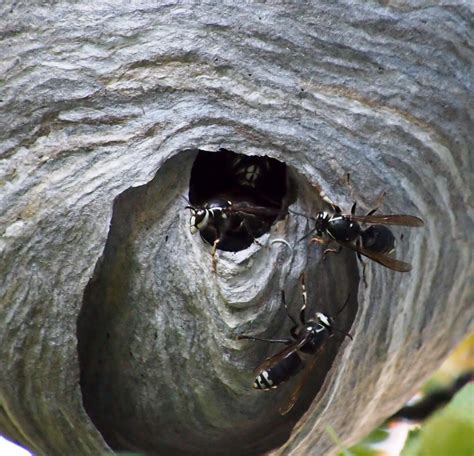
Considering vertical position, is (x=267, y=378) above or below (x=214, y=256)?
below

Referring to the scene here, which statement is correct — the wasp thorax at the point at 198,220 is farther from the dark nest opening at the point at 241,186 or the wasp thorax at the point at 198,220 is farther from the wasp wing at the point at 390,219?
the wasp wing at the point at 390,219

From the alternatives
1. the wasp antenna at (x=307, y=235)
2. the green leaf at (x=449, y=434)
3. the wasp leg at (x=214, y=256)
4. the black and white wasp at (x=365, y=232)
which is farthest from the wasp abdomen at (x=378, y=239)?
the green leaf at (x=449, y=434)

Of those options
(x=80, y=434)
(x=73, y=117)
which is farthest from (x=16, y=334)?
(x=73, y=117)

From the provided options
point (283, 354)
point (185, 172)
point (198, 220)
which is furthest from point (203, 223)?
point (283, 354)

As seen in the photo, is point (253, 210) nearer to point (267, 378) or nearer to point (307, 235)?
point (307, 235)

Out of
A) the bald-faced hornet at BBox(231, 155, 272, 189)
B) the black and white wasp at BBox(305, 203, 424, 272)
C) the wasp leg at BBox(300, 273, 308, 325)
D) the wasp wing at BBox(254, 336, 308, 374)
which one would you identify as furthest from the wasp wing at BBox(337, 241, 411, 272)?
the bald-faced hornet at BBox(231, 155, 272, 189)

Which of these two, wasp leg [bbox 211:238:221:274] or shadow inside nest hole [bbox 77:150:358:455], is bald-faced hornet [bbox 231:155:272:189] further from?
wasp leg [bbox 211:238:221:274]

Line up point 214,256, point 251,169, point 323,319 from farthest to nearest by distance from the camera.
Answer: point 251,169, point 323,319, point 214,256
